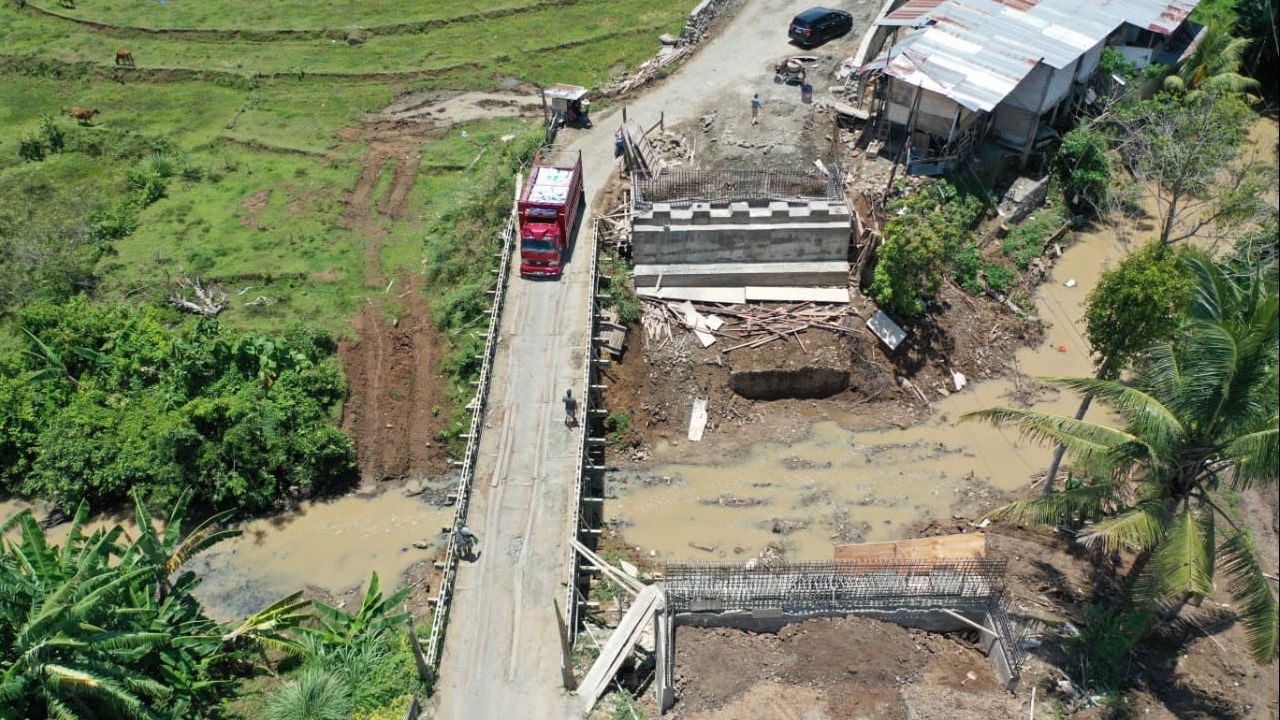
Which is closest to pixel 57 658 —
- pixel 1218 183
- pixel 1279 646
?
pixel 1279 646

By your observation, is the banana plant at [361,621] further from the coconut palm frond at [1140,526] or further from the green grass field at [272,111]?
the coconut palm frond at [1140,526]

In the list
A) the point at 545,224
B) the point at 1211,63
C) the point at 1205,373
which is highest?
the point at 1211,63

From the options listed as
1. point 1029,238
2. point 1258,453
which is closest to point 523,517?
point 1258,453

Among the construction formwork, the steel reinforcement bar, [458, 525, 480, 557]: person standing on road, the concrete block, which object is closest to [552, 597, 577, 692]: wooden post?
the construction formwork

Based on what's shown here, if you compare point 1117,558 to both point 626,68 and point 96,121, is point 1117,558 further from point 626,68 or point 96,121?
point 96,121

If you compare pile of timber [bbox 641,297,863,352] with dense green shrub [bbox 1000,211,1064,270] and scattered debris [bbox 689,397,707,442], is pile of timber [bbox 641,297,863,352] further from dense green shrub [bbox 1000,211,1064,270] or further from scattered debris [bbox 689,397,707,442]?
dense green shrub [bbox 1000,211,1064,270]

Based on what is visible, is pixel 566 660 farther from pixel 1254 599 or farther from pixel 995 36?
pixel 995 36
